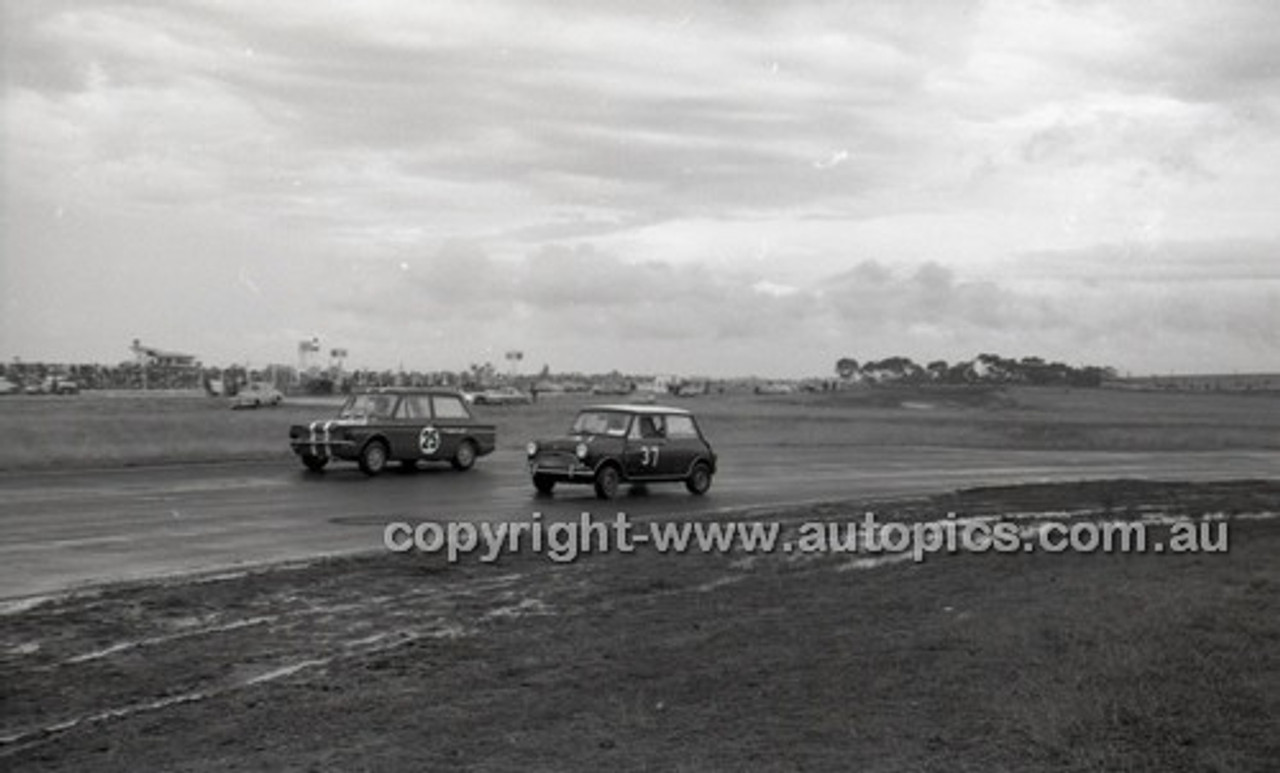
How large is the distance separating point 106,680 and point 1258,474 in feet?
93.8

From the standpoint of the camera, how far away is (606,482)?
21.0 meters

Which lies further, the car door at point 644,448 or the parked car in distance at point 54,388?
the parked car in distance at point 54,388

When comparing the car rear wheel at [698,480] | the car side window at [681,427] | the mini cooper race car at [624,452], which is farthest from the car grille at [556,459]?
the car rear wheel at [698,480]

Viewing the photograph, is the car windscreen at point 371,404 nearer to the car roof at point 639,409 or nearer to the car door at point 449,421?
the car door at point 449,421

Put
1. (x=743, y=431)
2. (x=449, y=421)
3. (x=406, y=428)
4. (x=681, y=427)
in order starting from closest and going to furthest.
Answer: (x=681, y=427) → (x=406, y=428) → (x=449, y=421) → (x=743, y=431)

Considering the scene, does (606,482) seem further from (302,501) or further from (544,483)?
(302,501)

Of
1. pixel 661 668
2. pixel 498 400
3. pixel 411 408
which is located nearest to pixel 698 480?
pixel 411 408

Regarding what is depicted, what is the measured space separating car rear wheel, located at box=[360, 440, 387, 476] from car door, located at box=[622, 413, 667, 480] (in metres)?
6.21

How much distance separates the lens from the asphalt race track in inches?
538

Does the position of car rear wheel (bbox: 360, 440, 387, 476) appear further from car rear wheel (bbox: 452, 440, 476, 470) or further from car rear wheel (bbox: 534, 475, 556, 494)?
car rear wheel (bbox: 534, 475, 556, 494)

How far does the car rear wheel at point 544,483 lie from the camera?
70.1 ft

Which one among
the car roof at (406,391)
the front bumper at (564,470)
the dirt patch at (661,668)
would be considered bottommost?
the dirt patch at (661,668)

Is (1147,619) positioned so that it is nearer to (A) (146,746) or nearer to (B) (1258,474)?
(A) (146,746)

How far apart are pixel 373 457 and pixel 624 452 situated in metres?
6.51
